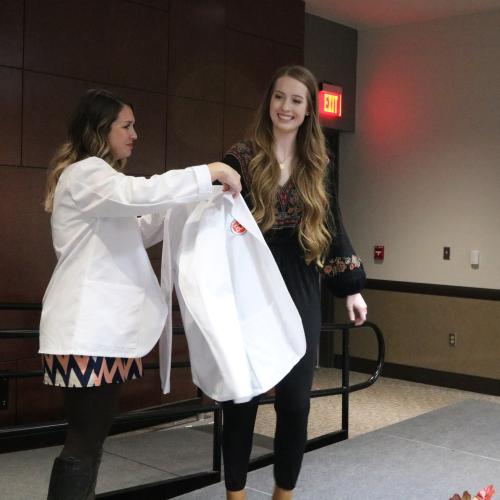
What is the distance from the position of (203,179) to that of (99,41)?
268cm

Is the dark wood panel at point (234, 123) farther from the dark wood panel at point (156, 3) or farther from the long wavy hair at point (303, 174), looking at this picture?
the long wavy hair at point (303, 174)

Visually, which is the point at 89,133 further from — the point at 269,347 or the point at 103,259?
the point at 269,347

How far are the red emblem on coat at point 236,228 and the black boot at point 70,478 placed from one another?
0.78 metres

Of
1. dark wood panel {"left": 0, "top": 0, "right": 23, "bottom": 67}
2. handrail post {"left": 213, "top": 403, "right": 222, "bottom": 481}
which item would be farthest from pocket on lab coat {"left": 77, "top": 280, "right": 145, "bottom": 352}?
dark wood panel {"left": 0, "top": 0, "right": 23, "bottom": 67}

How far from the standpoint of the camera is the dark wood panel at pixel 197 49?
4.86 meters

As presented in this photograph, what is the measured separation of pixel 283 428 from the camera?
7.53ft

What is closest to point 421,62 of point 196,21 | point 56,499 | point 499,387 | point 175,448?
point 196,21

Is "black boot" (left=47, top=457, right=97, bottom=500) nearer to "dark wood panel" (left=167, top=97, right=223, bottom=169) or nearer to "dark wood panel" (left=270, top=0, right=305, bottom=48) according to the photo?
"dark wood panel" (left=167, top=97, right=223, bottom=169)

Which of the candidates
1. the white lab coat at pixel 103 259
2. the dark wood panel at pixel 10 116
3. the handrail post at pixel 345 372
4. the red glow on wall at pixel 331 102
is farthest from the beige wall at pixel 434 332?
the white lab coat at pixel 103 259

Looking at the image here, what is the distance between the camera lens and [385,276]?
671cm

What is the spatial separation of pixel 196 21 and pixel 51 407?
260 centimetres

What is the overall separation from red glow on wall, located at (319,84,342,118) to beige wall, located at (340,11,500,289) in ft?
1.29

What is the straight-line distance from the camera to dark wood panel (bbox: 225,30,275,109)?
5.28 meters

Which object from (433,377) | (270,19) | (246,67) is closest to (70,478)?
(246,67)
